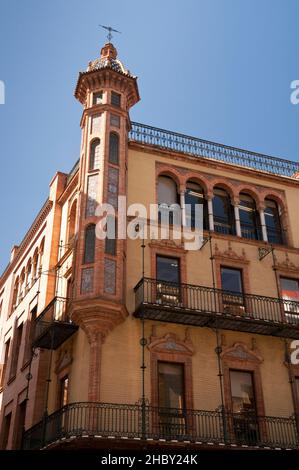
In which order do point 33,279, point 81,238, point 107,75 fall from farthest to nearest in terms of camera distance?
point 33,279
point 107,75
point 81,238

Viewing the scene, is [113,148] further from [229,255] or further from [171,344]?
[171,344]

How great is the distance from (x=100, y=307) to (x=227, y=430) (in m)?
5.24

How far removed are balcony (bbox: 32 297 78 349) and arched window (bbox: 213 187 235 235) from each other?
21.1ft

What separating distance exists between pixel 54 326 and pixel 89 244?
286 cm

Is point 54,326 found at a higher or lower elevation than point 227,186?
lower

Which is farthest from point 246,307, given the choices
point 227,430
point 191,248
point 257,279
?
point 227,430

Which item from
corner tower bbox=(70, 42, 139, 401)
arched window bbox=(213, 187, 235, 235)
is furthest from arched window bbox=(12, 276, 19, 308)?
arched window bbox=(213, 187, 235, 235)

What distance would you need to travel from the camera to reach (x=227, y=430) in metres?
17.7

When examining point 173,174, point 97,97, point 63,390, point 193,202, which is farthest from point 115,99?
point 63,390

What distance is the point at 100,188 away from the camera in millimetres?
20219

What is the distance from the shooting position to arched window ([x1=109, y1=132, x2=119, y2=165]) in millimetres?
21109

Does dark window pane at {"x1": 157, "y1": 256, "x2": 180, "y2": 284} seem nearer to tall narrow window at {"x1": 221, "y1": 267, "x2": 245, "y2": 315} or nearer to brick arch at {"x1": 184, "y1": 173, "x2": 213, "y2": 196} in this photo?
tall narrow window at {"x1": 221, "y1": 267, "x2": 245, "y2": 315}

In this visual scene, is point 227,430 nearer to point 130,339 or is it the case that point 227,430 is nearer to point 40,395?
point 130,339
